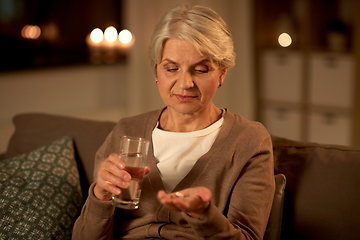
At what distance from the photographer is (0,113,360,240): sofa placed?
1.31 m

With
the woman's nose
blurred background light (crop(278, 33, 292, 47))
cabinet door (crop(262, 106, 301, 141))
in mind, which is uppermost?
blurred background light (crop(278, 33, 292, 47))

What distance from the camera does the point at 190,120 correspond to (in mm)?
1413

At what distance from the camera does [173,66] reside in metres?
1.30

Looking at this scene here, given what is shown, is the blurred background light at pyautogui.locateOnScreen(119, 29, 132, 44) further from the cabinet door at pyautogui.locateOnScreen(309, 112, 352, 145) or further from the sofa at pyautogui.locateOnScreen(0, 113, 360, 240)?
the sofa at pyautogui.locateOnScreen(0, 113, 360, 240)

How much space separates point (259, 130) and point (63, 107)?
272 centimetres

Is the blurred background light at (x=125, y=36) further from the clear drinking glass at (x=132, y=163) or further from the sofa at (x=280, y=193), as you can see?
the clear drinking glass at (x=132, y=163)

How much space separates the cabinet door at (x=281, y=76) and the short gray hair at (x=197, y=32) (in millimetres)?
2738

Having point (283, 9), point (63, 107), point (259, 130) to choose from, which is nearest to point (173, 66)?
point (259, 130)

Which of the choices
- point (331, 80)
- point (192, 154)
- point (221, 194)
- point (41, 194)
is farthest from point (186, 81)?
point (331, 80)

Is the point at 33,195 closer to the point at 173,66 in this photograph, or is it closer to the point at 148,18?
the point at 173,66

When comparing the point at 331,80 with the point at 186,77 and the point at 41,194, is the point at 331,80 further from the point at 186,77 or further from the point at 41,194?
the point at 41,194

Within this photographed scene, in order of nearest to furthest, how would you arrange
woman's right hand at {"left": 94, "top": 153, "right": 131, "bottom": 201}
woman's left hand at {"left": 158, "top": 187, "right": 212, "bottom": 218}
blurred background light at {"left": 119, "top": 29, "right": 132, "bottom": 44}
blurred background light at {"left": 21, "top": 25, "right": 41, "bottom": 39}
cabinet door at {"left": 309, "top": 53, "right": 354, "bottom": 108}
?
woman's left hand at {"left": 158, "top": 187, "right": 212, "bottom": 218} → woman's right hand at {"left": 94, "top": 153, "right": 131, "bottom": 201} → blurred background light at {"left": 21, "top": 25, "right": 41, "bottom": 39} → cabinet door at {"left": 309, "top": 53, "right": 354, "bottom": 108} → blurred background light at {"left": 119, "top": 29, "right": 132, "bottom": 44}

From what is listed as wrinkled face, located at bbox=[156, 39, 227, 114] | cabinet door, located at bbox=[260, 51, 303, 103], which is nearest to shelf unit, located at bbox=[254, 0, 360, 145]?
cabinet door, located at bbox=[260, 51, 303, 103]

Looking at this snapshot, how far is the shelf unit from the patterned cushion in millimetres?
2660
